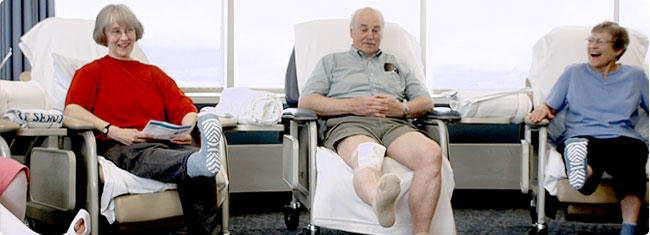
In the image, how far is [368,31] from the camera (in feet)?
9.04

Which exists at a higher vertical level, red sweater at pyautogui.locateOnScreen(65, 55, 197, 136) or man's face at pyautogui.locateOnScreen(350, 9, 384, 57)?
man's face at pyautogui.locateOnScreen(350, 9, 384, 57)

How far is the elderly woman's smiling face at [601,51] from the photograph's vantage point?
2615mm

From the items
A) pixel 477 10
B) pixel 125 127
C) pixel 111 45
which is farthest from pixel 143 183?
pixel 477 10

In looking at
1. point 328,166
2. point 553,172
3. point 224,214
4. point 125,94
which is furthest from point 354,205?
point 125,94

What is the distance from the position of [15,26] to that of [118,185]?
1550 millimetres

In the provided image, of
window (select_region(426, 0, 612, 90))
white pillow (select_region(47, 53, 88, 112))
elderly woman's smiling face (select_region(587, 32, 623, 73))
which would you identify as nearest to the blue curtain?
white pillow (select_region(47, 53, 88, 112))

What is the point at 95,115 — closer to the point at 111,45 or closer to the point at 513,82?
the point at 111,45

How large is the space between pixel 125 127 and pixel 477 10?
2.45m

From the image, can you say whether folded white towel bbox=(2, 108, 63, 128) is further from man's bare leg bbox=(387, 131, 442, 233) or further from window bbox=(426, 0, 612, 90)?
window bbox=(426, 0, 612, 90)

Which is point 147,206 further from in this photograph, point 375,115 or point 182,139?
point 375,115

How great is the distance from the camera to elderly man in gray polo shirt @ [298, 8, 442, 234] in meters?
2.08

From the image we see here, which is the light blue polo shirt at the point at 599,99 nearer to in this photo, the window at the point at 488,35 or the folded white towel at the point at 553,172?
the folded white towel at the point at 553,172

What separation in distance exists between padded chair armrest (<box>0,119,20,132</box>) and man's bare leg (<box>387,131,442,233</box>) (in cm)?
123

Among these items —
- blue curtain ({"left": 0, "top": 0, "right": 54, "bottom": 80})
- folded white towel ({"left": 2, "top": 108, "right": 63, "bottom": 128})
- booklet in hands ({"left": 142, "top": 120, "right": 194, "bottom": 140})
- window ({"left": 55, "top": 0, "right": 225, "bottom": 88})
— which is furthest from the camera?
window ({"left": 55, "top": 0, "right": 225, "bottom": 88})
